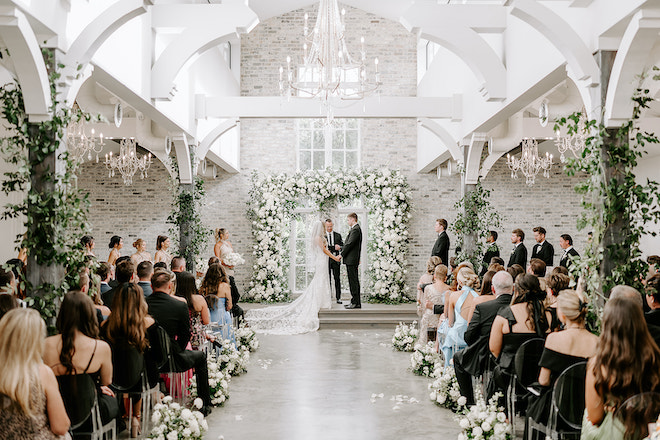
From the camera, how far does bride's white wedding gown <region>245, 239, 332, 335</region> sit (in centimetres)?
1069

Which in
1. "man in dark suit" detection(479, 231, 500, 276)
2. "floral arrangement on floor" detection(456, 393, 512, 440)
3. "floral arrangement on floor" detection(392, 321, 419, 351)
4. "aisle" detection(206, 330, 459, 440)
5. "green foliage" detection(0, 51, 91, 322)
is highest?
"green foliage" detection(0, 51, 91, 322)

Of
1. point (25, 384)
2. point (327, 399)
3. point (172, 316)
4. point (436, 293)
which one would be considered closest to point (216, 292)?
point (327, 399)

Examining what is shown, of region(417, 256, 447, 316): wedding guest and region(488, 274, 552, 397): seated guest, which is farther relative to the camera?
region(417, 256, 447, 316): wedding guest

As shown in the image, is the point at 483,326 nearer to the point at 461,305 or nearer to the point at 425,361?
the point at 461,305

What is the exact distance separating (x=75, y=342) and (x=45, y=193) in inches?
57.7

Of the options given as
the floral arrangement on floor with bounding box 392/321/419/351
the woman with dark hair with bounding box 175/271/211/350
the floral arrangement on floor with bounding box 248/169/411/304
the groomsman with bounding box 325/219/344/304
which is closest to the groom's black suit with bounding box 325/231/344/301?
the groomsman with bounding box 325/219/344/304

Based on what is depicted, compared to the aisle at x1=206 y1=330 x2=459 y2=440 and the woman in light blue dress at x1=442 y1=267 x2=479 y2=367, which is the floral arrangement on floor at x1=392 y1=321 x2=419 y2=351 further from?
the woman in light blue dress at x1=442 y1=267 x2=479 y2=367

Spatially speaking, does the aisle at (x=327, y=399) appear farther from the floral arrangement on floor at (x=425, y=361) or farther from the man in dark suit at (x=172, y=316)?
the man in dark suit at (x=172, y=316)

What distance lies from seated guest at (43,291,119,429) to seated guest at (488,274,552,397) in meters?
2.79

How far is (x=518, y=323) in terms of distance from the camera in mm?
4555

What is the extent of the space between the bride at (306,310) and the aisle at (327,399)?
1.55 m

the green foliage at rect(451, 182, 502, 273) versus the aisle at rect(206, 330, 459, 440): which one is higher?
the green foliage at rect(451, 182, 502, 273)

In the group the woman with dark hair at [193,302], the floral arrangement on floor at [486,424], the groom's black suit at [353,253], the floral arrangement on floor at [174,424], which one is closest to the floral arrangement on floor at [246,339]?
the woman with dark hair at [193,302]

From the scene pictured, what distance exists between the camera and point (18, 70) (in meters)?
4.39
